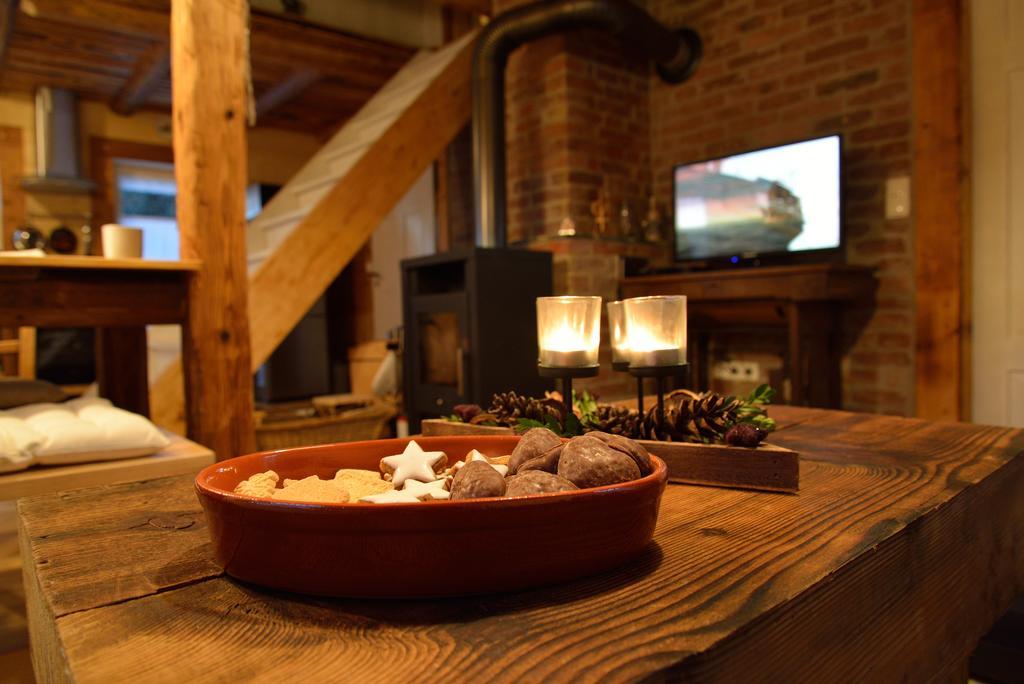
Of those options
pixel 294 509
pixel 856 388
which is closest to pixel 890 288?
pixel 856 388

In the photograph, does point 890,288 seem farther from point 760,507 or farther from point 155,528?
point 155,528

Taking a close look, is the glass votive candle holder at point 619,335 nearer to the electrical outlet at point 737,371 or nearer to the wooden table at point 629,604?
the wooden table at point 629,604

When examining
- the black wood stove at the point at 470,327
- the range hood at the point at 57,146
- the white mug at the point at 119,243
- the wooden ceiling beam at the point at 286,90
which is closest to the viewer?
the white mug at the point at 119,243

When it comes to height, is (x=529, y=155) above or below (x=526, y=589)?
above

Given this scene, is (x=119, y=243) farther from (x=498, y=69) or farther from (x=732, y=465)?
(x=498, y=69)

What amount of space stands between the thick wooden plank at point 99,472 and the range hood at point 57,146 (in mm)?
4305

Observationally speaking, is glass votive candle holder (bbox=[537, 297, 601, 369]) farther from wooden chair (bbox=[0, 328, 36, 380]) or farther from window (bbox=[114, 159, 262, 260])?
window (bbox=[114, 159, 262, 260])

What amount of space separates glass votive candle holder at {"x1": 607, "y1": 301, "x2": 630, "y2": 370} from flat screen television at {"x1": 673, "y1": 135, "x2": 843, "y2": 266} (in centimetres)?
243

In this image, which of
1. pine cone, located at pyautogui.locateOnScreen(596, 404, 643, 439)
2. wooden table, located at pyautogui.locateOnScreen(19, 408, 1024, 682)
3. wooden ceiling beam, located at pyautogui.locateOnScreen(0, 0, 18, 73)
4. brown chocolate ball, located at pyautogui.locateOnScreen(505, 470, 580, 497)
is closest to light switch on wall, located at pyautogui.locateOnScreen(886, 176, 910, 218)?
wooden table, located at pyautogui.locateOnScreen(19, 408, 1024, 682)

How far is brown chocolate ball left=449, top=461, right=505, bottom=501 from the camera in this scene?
0.55 meters

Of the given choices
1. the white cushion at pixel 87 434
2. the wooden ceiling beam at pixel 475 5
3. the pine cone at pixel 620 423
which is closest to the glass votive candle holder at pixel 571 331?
the pine cone at pixel 620 423

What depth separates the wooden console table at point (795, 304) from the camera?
2.83 meters

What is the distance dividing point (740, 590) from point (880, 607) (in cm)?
18

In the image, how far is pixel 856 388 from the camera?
3.18m
